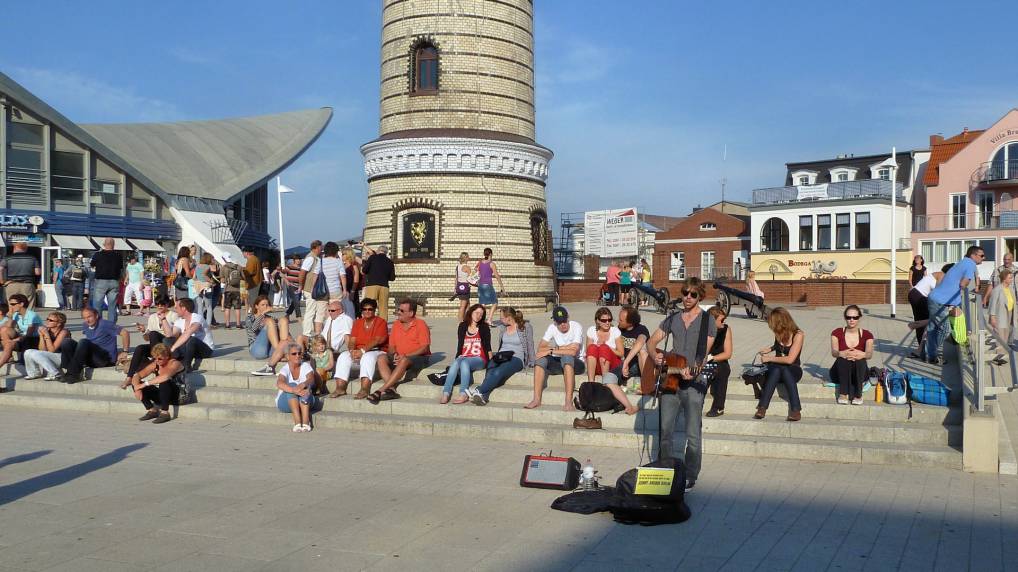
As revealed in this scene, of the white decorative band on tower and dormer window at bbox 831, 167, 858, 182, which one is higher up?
dormer window at bbox 831, 167, 858, 182

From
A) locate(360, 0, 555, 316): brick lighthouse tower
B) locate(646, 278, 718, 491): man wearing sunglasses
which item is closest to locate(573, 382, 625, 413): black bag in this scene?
locate(646, 278, 718, 491): man wearing sunglasses

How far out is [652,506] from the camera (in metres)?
6.34

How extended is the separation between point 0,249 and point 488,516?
1184 inches

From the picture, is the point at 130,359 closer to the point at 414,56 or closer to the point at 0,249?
the point at 414,56

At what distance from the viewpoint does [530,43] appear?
2191 centimetres

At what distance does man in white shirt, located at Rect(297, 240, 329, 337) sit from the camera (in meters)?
13.9

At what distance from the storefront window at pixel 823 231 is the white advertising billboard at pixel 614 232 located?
416 inches

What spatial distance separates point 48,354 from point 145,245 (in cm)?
2613

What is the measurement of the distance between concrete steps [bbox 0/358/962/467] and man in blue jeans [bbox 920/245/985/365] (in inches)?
112

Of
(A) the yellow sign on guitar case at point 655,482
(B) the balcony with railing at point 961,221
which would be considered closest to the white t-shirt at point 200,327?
(A) the yellow sign on guitar case at point 655,482

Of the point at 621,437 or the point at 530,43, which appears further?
the point at 530,43

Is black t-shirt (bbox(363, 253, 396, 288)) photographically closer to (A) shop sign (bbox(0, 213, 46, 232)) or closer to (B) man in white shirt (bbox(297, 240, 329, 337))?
(B) man in white shirt (bbox(297, 240, 329, 337))

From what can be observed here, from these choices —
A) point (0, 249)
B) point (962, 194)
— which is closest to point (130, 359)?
point (0, 249)

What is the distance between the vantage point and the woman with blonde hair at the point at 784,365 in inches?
358
